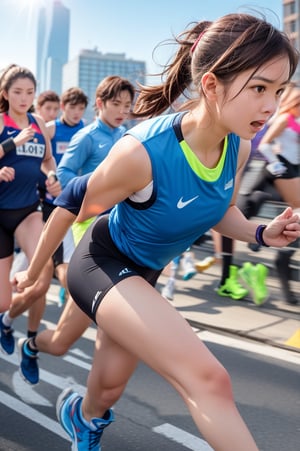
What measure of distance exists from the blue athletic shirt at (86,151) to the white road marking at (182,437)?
1.73 metres

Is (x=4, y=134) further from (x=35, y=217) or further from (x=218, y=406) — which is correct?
(x=218, y=406)

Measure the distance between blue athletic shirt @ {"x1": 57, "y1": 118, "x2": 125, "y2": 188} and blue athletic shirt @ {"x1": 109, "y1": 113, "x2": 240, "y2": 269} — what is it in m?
1.89

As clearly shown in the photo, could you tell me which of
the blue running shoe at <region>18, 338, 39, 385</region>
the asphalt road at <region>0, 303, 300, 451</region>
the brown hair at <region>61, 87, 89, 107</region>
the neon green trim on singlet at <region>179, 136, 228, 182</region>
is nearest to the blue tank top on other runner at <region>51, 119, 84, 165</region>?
the brown hair at <region>61, 87, 89, 107</region>

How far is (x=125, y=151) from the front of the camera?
190 cm

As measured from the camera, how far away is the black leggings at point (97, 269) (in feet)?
6.64

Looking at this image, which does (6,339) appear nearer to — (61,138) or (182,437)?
(182,437)

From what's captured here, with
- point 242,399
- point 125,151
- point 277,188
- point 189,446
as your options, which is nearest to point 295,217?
point 125,151

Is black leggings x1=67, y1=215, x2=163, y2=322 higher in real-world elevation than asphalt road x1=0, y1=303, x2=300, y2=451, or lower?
higher

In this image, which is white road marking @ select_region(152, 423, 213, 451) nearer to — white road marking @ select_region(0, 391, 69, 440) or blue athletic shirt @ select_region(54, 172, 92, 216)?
white road marking @ select_region(0, 391, 69, 440)

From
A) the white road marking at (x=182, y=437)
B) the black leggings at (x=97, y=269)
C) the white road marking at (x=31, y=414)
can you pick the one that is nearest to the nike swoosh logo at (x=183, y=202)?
the black leggings at (x=97, y=269)

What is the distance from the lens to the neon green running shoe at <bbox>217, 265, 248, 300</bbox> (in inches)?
221

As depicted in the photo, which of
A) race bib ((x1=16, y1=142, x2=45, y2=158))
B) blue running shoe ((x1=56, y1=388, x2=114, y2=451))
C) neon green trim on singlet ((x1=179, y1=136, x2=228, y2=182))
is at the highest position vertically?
neon green trim on singlet ((x1=179, y1=136, x2=228, y2=182))

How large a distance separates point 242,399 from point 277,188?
8.14 feet

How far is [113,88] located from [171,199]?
2.30m
